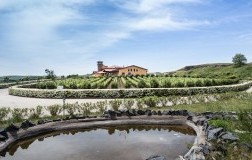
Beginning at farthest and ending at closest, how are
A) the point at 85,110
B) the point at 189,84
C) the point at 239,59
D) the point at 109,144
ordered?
the point at 239,59 < the point at 189,84 < the point at 85,110 < the point at 109,144

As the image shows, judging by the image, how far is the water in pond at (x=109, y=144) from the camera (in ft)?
34.8

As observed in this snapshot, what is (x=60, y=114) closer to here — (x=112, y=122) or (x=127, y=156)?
(x=112, y=122)

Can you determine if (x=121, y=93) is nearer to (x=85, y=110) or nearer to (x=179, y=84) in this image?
(x=179, y=84)

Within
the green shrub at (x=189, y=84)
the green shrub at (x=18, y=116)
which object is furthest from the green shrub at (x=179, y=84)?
the green shrub at (x=18, y=116)

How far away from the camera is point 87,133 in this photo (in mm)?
13930

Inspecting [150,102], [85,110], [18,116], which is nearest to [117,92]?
[150,102]

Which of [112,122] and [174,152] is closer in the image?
[174,152]

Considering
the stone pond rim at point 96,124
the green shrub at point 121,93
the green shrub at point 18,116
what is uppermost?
the green shrub at point 121,93

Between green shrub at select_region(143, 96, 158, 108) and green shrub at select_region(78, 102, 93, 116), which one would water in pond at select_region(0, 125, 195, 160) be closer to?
green shrub at select_region(78, 102, 93, 116)

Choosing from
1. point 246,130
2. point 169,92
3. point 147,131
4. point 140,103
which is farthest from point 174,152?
point 169,92

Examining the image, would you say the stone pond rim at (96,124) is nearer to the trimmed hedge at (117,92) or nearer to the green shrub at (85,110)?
the green shrub at (85,110)

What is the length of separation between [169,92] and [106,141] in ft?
58.0

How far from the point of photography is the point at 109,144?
1193 centimetres

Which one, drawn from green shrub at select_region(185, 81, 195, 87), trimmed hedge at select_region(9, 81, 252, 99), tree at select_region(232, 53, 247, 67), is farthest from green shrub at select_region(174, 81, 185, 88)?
tree at select_region(232, 53, 247, 67)
